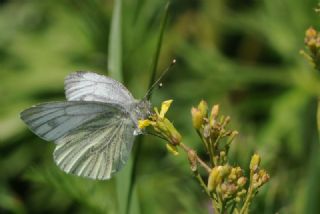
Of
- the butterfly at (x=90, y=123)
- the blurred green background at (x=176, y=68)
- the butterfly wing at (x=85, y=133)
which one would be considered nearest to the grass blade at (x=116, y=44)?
the butterfly at (x=90, y=123)

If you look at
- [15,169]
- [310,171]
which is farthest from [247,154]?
[15,169]

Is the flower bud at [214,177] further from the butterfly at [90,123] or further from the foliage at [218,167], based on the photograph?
the butterfly at [90,123]

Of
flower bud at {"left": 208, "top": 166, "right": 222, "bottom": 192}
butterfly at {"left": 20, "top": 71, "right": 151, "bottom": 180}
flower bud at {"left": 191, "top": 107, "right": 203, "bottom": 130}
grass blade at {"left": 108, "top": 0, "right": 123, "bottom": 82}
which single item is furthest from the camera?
butterfly at {"left": 20, "top": 71, "right": 151, "bottom": 180}

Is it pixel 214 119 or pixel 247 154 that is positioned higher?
pixel 214 119

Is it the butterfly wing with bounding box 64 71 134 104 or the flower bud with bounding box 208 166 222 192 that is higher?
the butterfly wing with bounding box 64 71 134 104

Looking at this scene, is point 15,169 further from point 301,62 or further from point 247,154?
point 247,154

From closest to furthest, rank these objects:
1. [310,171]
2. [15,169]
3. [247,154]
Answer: [310,171]
[247,154]
[15,169]

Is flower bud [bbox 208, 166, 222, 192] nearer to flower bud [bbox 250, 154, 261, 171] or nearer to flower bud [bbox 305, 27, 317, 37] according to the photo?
flower bud [bbox 250, 154, 261, 171]

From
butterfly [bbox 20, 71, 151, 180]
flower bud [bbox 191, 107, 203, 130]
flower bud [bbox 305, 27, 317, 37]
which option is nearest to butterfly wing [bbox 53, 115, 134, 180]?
butterfly [bbox 20, 71, 151, 180]
